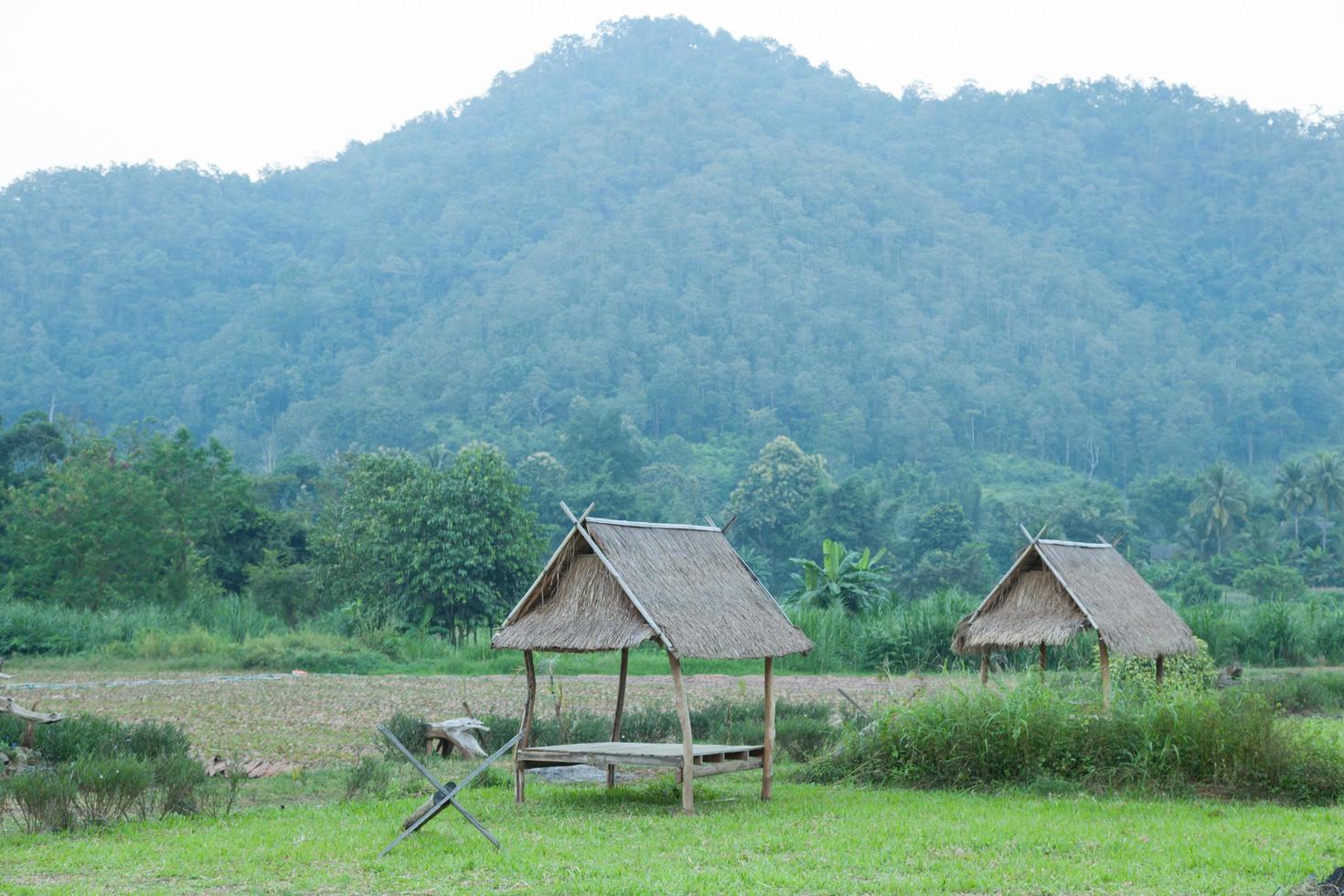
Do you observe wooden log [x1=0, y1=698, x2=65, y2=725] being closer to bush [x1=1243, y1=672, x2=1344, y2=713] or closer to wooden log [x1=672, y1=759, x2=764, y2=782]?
wooden log [x1=672, y1=759, x2=764, y2=782]

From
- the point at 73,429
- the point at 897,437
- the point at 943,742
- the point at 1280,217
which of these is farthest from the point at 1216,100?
the point at 943,742

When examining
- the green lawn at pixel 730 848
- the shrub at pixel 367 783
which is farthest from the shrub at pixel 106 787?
the shrub at pixel 367 783

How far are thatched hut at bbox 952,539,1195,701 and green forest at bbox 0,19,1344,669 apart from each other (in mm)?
11483

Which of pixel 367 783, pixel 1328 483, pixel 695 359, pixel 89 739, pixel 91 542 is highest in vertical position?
pixel 695 359

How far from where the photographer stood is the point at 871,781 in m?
13.0

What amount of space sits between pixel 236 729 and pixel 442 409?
73.9m

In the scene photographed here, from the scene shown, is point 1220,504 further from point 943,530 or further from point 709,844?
point 709,844

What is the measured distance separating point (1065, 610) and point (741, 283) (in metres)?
96.2

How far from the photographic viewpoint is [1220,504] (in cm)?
6388

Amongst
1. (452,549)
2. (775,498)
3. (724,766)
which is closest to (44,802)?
(724,766)

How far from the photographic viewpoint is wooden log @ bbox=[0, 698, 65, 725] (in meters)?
12.9

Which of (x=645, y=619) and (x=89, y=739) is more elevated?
(x=645, y=619)

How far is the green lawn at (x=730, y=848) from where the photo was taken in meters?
8.28

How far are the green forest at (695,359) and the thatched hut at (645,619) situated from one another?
1680cm
